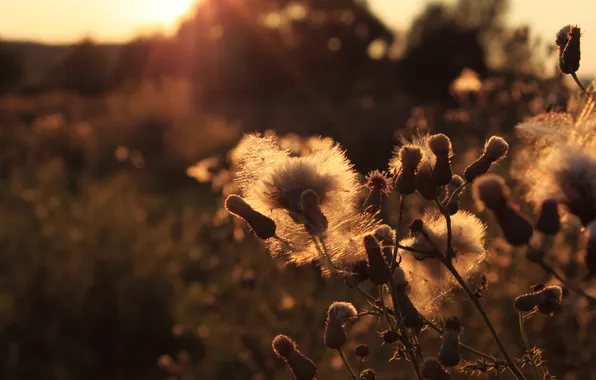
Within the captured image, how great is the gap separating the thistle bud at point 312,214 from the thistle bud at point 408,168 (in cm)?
21

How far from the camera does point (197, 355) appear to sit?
6.18 meters

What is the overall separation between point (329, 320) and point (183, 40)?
130 ft

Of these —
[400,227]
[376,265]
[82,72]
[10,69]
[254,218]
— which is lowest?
[376,265]

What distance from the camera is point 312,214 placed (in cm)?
164

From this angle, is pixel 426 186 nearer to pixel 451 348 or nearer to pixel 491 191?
pixel 491 191

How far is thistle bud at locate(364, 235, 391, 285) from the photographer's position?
1.50m

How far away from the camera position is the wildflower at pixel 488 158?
5.35 ft

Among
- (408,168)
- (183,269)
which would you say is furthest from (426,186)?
(183,269)

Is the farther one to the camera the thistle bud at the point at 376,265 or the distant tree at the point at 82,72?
the distant tree at the point at 82,72

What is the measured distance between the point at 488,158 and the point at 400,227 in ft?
0.96

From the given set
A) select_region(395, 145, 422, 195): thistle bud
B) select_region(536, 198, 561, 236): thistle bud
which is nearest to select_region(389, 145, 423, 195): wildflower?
select_region(395, 145, 422, 195): thistle bud

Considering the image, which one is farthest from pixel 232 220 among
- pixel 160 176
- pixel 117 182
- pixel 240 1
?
pixel 240 1

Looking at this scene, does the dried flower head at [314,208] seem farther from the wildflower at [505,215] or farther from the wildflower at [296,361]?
the wildflower at [505,215]

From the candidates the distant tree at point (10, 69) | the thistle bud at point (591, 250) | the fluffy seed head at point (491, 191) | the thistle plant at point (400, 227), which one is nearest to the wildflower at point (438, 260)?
the thistle plant at point (400, 227)
